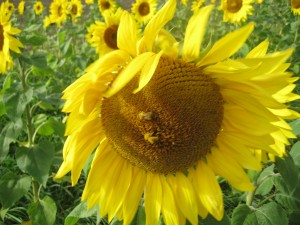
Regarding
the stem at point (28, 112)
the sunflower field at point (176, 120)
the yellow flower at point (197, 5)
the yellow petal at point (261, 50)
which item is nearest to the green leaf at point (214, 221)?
the sunflower field at point (176, 120)

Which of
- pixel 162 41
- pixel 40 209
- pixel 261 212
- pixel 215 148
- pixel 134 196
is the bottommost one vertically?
pixel 40 209

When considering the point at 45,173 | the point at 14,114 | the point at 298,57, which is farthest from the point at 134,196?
the point at 298,57

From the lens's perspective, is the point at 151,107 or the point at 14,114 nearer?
the point at 151,107

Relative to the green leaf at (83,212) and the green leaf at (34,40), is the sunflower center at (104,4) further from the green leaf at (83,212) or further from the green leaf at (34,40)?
the green leaf at (83,212)

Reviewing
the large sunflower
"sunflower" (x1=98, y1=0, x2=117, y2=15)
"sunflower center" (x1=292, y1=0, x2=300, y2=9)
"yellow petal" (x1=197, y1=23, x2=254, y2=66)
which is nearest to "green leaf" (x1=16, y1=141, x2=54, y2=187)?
the large sunflower

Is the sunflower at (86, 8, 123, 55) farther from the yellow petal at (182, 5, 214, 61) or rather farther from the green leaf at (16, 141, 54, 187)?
the yellow petal at (182, 5, 214, 61)

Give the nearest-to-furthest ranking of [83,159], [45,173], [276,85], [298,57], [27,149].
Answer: [276,85] < [83,159] < [45,173] < [27,149] < [298,57]

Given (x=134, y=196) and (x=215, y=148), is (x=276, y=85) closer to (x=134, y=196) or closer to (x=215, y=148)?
(x=215, y=148)
